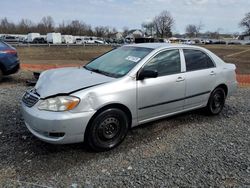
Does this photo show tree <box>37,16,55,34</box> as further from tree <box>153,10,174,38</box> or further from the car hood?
the car hood

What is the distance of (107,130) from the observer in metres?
3.89

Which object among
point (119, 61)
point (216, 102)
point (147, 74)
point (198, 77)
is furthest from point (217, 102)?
point (119, 61)

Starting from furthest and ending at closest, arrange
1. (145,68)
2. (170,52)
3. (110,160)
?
(170,52) → (145,68) → (110,160)

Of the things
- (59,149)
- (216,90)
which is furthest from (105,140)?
(216,90)

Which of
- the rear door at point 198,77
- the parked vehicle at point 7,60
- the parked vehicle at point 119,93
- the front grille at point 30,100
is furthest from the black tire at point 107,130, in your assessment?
the parked vehicle at point 7,60

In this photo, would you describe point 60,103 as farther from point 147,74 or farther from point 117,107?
point 147,74

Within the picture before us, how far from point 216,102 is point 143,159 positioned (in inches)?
102

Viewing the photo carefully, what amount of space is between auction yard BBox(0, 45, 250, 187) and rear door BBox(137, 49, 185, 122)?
44 centimetres

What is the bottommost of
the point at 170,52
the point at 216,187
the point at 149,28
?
the point at 216,187

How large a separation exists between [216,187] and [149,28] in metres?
108

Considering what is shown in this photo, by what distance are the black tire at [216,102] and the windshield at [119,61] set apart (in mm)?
1796

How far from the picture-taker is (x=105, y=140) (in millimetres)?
3891

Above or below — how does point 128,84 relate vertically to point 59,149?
above

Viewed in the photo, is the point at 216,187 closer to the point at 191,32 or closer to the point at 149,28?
the point at 149,28
